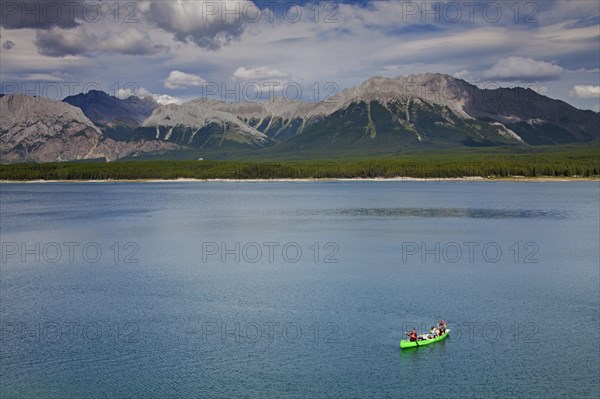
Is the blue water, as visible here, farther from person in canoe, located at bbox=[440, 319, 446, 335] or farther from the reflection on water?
the reflection on water

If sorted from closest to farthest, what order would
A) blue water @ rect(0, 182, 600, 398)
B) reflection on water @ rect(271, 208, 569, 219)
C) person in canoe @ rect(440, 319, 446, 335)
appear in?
blue water @ rect(0, 182, 600, 398) < person in canoe @ rect(440, 319, 446, 335) < reflection on water @ rect(271, 208, 569, 219)

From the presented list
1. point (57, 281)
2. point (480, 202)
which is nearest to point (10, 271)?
point (57, 281)

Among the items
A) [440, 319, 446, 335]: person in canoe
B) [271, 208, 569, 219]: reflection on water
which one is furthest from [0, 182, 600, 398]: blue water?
[271, 208, 569, 219]: reflection on water

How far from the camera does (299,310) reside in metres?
45.1

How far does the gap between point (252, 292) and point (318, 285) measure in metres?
6.02

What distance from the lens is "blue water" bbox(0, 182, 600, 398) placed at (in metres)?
32.5

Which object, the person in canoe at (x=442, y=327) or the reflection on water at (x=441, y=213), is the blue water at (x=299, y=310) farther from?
the reflection on water at (x=441, y=213)

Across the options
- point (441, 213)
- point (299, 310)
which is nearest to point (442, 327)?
point (299, 310)

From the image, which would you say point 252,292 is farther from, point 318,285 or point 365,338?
point 365,338

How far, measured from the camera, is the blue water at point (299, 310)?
3250 cm

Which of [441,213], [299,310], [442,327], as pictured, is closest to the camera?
[442,327]

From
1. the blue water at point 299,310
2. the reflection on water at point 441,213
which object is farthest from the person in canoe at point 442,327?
the reflection on water at point 441,213

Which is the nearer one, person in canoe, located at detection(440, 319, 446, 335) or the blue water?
the blue water

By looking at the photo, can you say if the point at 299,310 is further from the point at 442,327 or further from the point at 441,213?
the point at 441,213
